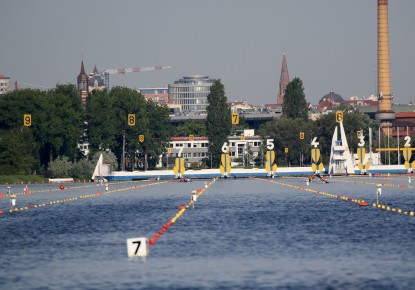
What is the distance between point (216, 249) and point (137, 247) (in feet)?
16.0

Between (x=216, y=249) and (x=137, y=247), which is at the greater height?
(x=137, y=247)

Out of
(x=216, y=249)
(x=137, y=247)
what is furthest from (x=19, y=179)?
(x=137, y=247)

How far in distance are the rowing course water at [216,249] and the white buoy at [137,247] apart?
0.44 m

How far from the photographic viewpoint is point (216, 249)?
47.7 m

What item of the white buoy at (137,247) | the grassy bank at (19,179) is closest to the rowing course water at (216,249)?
the white buoy at (137,247)

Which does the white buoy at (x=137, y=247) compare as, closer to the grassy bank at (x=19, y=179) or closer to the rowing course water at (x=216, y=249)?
the rowing course water at (x=216, y=249)

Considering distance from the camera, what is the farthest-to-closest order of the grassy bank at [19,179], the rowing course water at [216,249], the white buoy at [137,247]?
the grassy bank at [19,179]
the white buoy at [137,247]
the rowing course water at [216,249]

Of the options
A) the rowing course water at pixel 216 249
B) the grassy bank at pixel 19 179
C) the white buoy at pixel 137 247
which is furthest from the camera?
the grassy bank at pixel 19 179

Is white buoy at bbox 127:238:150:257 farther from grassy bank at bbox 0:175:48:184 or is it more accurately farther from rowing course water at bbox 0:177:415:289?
grassy bank at bbox 0:175:48:184

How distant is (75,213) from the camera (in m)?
78.6

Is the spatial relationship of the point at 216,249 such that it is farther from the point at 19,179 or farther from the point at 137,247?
the point at 19,179

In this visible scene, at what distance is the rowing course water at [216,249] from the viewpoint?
37750mm

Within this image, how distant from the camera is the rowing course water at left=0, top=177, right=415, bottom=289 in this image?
37.8m

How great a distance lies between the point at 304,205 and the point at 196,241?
34.5 m
